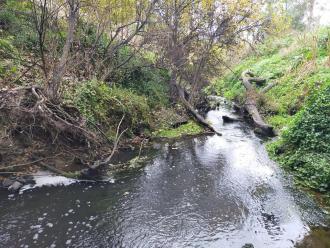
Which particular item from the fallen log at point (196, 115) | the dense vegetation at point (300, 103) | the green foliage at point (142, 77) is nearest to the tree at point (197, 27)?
the fallen log at point (196, 115)

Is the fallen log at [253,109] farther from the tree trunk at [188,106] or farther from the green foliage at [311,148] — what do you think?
the green foliage at [311,148]

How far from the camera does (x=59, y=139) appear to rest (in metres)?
8.36

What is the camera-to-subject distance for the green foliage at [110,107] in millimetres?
9523

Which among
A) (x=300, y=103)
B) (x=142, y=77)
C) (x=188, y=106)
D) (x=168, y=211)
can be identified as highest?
(x=142, y=77)

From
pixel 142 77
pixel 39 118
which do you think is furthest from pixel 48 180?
pixel 142 77

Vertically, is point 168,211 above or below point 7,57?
below

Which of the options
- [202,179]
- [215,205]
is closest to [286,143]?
[202,179]

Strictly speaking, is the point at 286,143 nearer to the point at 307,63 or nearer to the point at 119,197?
the point at 119,197

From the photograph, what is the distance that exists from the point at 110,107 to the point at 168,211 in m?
5.25

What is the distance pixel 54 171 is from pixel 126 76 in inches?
277

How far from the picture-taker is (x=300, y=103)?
13578mm

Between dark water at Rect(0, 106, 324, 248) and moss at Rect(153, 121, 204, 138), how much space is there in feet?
10.8

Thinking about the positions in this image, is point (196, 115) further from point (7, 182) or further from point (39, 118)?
point (7, 182)

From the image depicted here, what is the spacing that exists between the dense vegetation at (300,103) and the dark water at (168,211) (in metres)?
0.74
